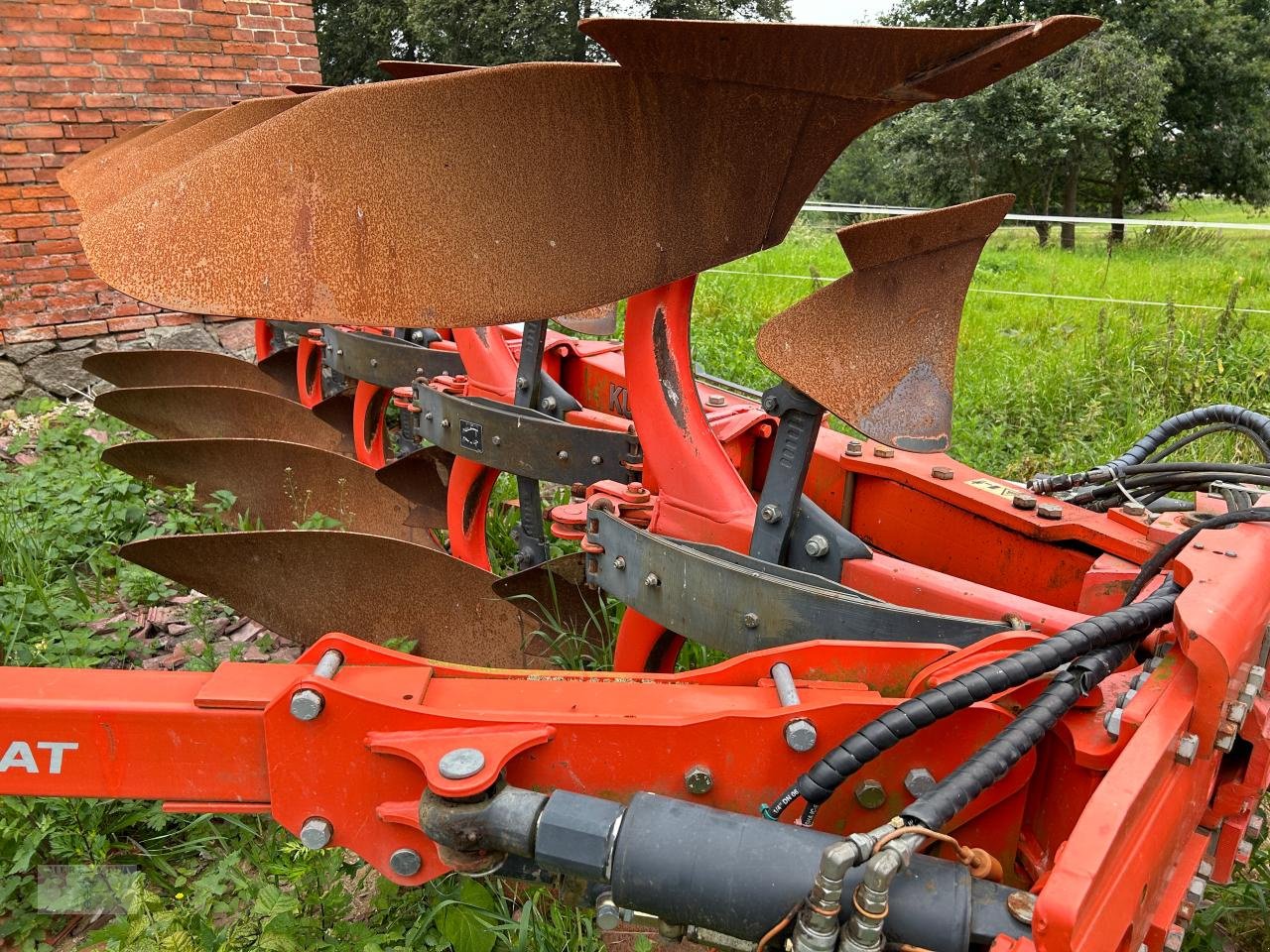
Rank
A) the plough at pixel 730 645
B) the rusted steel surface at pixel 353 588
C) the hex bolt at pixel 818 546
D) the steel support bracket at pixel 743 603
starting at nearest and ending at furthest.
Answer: the plough at pixel 730 645, the steel support bracket at pixel 743 603, the hex bolt at pixel 818 546, the rusted steel surface at pixel 353 588

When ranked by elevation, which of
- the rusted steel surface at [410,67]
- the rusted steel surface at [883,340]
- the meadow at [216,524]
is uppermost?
the rusted steel surface at [410,67]

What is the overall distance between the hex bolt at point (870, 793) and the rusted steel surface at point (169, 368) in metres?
4.19

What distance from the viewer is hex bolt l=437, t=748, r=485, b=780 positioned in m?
1.24

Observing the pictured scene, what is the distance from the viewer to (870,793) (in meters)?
1.33

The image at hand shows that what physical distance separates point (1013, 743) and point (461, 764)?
27.4 inches

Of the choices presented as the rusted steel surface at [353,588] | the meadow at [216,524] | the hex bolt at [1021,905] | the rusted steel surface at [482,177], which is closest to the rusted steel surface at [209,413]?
the meadow at [216,524]

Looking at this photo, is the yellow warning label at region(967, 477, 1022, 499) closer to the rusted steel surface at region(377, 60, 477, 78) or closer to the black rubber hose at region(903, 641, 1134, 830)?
the black rubber hose at region(903, 641, 1134, 830)

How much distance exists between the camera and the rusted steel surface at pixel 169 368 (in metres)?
4.63

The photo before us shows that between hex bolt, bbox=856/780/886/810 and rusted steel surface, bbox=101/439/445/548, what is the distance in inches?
93.4

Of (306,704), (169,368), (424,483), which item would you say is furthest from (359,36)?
(306,704)

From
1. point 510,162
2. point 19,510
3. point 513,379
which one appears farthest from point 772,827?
point 19,510

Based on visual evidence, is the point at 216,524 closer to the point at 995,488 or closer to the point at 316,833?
the point at 316,833

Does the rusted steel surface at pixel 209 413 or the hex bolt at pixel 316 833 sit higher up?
the hex bolt at pixel 316 833

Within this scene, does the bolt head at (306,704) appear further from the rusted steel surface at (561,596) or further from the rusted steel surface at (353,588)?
the rusted steel surface at (561,596)
